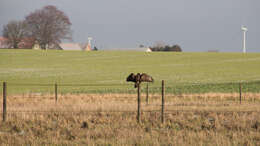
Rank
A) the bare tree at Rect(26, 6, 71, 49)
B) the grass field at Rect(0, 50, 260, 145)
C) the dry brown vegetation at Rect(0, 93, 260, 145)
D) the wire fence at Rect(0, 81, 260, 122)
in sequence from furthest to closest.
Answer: the bare tree at Rect(26, 6, 71, 49) → the wire fence at Rect(0, 81, 260, 122) → the grass field at Rect(0, 50, 260, 145) → the dry brown vegetation at Rect(0, 93, 260, 145)

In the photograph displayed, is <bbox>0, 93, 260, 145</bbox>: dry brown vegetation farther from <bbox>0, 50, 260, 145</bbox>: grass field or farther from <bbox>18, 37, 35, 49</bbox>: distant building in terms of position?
<bbox>18, 37, 35, 49</bbox>: distant building

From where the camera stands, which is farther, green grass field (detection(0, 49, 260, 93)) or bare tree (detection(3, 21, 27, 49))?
bare tree (detection(3, 21, 27, 49))

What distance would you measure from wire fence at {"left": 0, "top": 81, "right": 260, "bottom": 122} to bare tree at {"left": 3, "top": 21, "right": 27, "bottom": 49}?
1920 inches

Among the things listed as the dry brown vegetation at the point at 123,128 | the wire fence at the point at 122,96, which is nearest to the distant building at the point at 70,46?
the wire fence at the point at 122,96

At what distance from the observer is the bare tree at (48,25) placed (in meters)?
82.6

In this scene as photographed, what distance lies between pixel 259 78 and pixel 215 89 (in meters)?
9.84

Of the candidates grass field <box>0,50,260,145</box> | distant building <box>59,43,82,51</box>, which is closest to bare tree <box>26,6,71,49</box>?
grass field <box>0,50,260,145</box>

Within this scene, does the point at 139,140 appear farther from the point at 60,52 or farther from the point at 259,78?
the point at 60,52

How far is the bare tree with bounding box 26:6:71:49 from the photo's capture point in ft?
271

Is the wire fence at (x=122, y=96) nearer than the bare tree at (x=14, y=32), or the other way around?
the wire fence at (x=122, y=96)

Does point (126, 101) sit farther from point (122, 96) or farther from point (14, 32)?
point (14, 32)

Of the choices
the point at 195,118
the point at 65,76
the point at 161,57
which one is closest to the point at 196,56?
the point at 161,57

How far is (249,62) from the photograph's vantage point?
6062 cm

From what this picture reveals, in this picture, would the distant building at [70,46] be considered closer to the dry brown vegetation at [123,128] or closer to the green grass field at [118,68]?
the green grass field at [118,68]
